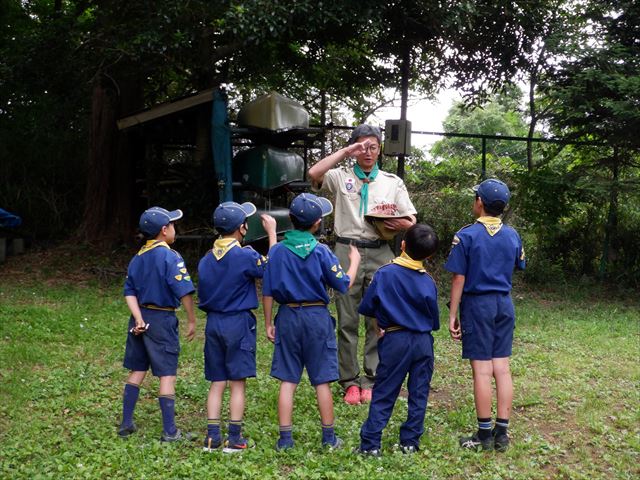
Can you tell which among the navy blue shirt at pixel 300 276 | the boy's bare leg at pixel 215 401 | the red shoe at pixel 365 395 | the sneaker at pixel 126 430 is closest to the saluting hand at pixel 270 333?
the navy blue shirt at pixel 300 276

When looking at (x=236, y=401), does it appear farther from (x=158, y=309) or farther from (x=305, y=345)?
(x=158, y=309)

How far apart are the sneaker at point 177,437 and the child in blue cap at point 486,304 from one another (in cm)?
161

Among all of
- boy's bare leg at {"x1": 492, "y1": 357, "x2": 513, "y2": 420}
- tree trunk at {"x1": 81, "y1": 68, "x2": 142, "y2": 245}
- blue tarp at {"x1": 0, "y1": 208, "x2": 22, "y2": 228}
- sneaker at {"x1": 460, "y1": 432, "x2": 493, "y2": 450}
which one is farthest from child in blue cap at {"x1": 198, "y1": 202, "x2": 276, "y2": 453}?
blue tarp at {"x1": 0, "y1": 208, "x2": 22, "y2": 228}

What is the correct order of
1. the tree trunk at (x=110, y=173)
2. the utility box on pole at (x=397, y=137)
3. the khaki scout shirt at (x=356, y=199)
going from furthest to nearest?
the tree trunk at (x=110, y=173)
the utility box on pole at (x=397, y=137)
the khaki scout shirt at (x=356, y=199)

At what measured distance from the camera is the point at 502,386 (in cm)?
433

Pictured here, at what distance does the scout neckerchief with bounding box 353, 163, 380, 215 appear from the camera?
512 centimetres

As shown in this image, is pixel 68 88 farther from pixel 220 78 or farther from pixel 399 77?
pixel 399 77

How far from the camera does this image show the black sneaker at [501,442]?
428cm

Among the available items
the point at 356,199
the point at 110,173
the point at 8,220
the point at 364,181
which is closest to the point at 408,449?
the point at 356,199

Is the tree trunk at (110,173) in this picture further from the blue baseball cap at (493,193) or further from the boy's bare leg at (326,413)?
the blue baseball cap at (493,193)

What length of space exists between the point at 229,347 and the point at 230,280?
0.38 m

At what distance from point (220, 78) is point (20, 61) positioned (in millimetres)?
2714

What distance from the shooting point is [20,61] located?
30.9ft

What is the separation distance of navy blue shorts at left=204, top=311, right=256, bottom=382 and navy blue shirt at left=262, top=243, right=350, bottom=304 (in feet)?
0.82
